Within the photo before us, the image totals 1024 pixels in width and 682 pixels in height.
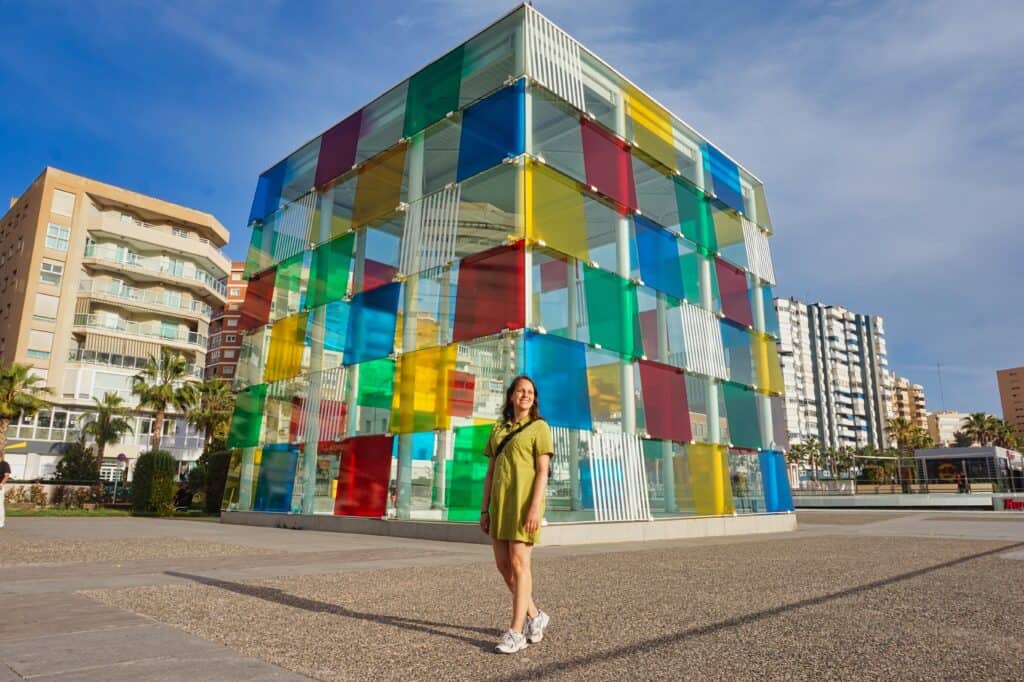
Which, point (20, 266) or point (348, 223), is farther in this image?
point (20, 266)

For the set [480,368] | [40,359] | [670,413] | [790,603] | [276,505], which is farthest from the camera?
[40,359]

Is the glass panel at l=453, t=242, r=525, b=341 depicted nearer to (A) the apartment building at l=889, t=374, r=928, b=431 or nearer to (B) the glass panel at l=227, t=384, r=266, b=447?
(B) the glass panel at l=227, t=384, r=266, b=447

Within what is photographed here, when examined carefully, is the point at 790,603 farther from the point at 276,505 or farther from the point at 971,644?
the point at 276,505

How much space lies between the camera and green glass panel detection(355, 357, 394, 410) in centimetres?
1571

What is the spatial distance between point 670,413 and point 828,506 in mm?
29599

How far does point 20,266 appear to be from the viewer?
51562mm

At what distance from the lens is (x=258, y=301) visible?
21.6 metres

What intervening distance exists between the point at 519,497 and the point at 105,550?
28.2 feet

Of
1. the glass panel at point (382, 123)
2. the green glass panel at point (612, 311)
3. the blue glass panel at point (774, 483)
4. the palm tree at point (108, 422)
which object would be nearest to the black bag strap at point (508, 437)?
the green glass panel at point (612, 311)

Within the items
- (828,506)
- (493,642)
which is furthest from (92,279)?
(493,642)

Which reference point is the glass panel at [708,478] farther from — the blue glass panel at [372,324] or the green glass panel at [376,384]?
the blue glass panel at [372,324]

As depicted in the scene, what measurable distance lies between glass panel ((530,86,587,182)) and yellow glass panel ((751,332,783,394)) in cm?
899

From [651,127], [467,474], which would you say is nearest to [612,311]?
[467,474]

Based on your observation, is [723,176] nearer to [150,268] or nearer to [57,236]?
[150,268]
